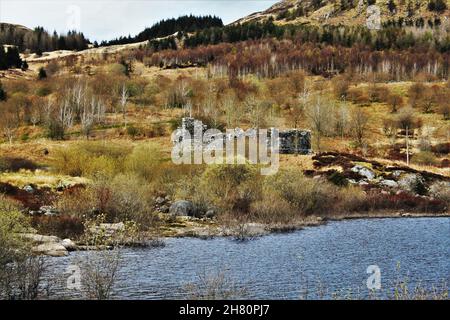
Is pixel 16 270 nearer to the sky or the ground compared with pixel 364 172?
nearer to the sky

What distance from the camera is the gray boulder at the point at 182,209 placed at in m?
48.0

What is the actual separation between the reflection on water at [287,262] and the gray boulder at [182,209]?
10.2 metres

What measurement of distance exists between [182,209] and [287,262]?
2028 centimetres

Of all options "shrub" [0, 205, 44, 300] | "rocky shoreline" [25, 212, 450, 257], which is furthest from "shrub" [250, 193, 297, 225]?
"shrub" [0, 205, 44, 300]

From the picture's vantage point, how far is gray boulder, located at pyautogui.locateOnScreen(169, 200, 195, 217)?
4803 cm

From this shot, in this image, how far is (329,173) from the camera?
63.7 meters

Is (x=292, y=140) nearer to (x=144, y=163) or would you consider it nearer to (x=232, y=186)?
(x=144, y=163)

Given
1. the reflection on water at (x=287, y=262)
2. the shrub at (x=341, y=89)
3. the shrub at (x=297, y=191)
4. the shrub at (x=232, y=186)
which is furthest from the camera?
the shrub at (x=341, y=89)

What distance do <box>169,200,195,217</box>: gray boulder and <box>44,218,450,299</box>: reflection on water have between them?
10.2m

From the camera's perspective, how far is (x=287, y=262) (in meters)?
29.3

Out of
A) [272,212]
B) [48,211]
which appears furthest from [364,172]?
[48,211]

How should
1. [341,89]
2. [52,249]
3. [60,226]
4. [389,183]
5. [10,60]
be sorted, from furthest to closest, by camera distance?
[10,60], [341,89], [389,183], [60,226], [52,249]

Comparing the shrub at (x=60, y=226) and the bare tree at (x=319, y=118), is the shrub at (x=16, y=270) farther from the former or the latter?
the bare tree at (x=319, y=118)

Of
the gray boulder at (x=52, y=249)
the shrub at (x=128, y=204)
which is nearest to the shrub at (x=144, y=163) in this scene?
the shrub at (x=128, y=204)
